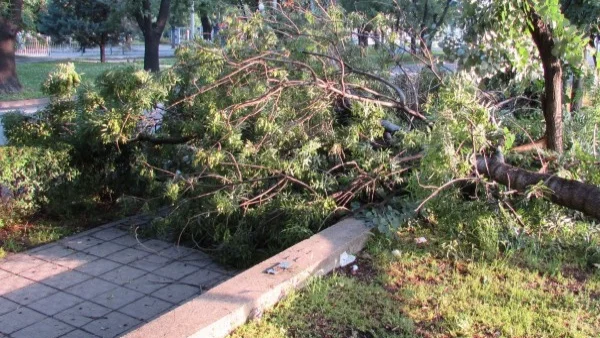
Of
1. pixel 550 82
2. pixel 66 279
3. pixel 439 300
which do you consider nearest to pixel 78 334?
pixel 66 279

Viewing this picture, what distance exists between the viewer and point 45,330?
13.6ft

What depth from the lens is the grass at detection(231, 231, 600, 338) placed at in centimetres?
340

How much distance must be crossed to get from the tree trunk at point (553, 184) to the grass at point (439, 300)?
0.52 m

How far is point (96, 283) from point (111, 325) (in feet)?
2.76

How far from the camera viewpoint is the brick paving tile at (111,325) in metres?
4.10

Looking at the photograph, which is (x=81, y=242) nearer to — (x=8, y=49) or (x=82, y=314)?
(x=82, y=314)

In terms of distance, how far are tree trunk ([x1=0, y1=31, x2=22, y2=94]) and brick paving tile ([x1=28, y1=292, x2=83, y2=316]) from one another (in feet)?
54.0

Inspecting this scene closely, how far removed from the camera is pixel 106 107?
6.23 m

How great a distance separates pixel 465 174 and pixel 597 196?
99 cm

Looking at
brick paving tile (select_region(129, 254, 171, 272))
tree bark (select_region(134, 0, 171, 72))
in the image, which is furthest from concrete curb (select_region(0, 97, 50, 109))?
brick paving tile (select_region(129, 254, 171, 272))

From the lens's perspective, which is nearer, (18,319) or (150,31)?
(18,319)

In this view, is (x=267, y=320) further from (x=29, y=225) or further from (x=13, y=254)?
(x=29, y=225)

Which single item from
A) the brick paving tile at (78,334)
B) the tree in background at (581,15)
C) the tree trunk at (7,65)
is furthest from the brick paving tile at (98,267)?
the tree trunk at (7,65)

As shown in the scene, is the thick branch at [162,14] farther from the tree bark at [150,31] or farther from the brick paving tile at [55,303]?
the brick paving tile at [55,303]
